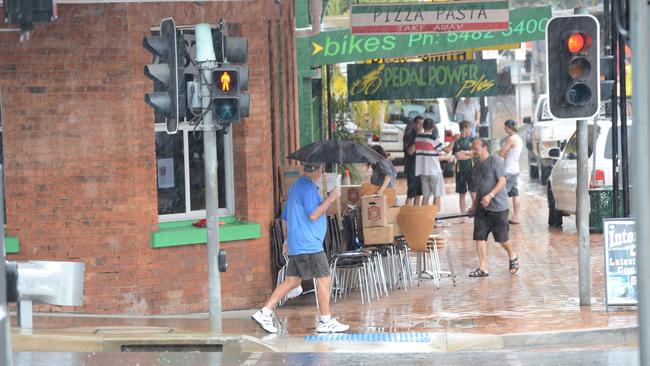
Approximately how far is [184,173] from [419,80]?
6707 millimetres

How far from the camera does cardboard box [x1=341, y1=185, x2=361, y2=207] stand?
17062mm

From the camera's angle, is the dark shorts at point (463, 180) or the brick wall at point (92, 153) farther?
the dark shorts at point (463, 180)

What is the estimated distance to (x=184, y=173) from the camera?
14516mm

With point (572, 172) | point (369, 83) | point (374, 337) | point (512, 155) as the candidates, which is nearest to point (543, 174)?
point (512, 155)

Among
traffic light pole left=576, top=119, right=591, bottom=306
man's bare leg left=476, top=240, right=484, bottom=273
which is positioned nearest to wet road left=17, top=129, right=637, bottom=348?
man's bare leg left=476, top=240, right=484, bottom=273

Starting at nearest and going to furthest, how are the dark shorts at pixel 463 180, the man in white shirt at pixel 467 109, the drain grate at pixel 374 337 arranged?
the drain grate at pixel 374 337
the dark shorts at pixel 463 180
the man in white shirt at pixel 467 109

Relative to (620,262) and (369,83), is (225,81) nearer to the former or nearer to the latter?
(620,262)

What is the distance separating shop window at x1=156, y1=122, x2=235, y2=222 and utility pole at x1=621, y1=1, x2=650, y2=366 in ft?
24.9

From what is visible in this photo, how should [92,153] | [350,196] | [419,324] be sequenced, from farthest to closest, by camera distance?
[350,196]
[92,153]
[419,324]

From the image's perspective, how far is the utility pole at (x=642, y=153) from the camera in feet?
24.0

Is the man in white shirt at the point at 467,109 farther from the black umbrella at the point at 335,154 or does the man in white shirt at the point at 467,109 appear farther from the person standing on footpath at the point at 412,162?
the black umbrella at the point at 335,154

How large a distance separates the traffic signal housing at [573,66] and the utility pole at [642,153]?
533cm

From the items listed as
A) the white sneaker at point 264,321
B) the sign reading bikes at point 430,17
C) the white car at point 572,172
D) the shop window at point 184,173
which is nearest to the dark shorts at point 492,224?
the sign reading bikes at point 430,17

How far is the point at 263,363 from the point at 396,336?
165 cm
